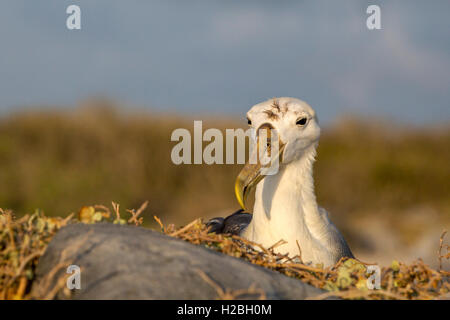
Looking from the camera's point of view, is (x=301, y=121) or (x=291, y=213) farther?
(x=301, y=121)

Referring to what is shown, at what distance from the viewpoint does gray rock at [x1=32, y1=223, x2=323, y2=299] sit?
273 centimetres

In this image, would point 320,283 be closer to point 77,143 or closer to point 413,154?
point 77,143

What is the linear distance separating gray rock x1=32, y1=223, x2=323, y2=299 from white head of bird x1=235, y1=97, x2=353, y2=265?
1620 millimetres

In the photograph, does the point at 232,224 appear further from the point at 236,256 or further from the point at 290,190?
the point at 236,256

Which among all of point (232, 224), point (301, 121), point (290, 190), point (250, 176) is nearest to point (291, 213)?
point (290, 190)

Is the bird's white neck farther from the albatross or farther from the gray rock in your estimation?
the gray rock

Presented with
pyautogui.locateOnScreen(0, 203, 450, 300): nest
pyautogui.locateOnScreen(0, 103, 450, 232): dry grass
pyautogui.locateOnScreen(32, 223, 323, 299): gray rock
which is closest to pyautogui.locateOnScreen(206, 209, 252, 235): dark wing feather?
pyautogui.locateOnScreen(0, 203, 450, 300): nest

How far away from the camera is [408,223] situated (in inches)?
903

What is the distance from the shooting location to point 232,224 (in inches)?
225

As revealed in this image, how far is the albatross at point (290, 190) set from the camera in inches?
186

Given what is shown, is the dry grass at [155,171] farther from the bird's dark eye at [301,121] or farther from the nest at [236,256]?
the nest at [236,256]

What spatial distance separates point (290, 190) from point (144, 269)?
2369mm

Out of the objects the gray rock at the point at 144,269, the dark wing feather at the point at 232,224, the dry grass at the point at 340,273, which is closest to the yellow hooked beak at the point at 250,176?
the dark wing feather at the point at 232,224
